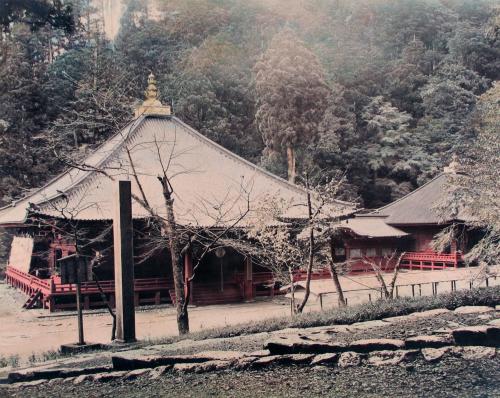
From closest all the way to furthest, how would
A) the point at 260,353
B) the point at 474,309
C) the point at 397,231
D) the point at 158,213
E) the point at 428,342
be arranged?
the point at 428,342, the point at 260,353, the point at 474,309, the point at 158,213, the point at 397,231

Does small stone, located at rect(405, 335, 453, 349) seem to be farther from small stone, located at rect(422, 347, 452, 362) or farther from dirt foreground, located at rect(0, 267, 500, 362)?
dirt foreground, located at rect(0, 267, 500, 362)

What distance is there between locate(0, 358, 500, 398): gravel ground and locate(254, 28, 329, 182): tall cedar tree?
5779 mm

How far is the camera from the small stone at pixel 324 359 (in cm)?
412

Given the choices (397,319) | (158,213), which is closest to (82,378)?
(397,319)

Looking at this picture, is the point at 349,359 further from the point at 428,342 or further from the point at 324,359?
the point at 428,342

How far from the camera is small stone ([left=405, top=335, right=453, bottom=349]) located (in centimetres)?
423

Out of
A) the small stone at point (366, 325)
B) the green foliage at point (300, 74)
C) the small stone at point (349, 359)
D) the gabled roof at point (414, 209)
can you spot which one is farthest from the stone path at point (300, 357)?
the gabled roof at point (414, 209)

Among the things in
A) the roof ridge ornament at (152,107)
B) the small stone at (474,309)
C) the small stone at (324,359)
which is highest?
the roof ridge ornament at (152,107)

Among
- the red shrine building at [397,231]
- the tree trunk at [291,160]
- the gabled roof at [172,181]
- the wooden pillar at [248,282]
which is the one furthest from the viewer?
the red shrine building at [397,231]

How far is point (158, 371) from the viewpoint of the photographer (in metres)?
4.14

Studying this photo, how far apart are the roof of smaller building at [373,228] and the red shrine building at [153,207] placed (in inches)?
184

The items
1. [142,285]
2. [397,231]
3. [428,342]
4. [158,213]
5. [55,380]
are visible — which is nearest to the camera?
[55,380]

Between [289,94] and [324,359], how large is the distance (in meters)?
11.8

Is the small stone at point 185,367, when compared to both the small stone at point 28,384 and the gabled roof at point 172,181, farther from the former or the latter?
the gabled roof at point 172,181
